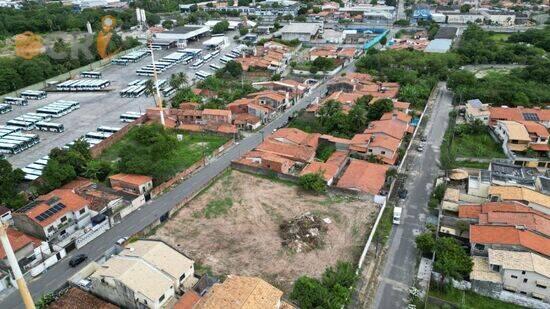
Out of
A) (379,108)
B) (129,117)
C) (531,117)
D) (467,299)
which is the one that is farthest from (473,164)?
(129,117)

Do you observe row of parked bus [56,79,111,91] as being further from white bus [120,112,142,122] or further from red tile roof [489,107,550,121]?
red tile roof [489,107,550,121]

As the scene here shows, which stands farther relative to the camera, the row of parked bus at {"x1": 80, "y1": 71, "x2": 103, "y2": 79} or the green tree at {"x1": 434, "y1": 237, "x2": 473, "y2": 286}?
the row of parked bus at {"x1": 80, "y1": 71, "x2": 103, "y2": 79}

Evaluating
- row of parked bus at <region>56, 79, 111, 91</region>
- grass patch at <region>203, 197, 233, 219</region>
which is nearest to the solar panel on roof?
grass patch at <region>203, 197, 233, 219</region>

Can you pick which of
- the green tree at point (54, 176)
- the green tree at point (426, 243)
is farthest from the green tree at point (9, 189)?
the green tree at point (426, 243)

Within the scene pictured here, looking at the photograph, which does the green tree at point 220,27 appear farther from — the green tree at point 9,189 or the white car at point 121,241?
the white car at point 121,241

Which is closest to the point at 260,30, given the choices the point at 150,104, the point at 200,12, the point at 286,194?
the point at 200,12

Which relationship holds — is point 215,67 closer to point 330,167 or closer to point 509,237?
point 330,167
